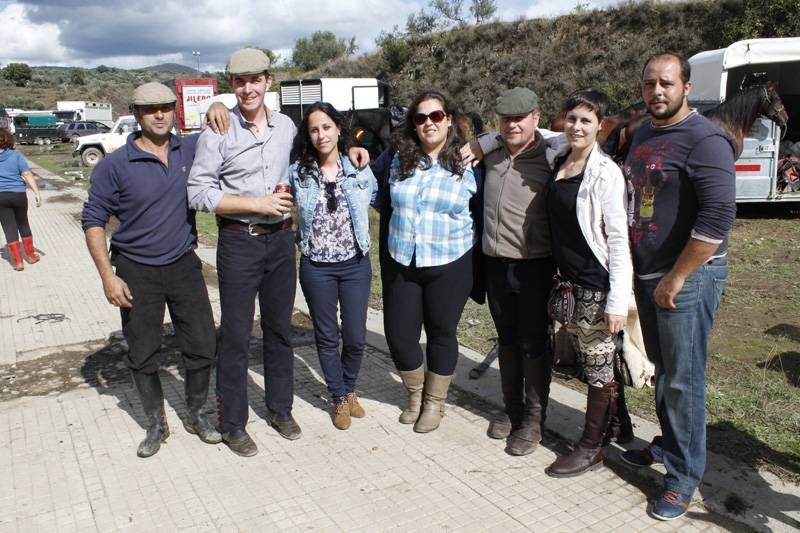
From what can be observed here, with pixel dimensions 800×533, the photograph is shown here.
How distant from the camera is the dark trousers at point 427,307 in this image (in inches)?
147

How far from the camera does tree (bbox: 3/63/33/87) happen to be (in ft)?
253

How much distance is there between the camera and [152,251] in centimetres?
360

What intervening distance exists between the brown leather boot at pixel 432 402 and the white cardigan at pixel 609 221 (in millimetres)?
1228

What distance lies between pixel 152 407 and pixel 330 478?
1.12 m

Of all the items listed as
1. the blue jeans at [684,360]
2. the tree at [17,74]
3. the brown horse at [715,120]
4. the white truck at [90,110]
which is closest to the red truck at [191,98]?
the white truck at [90,110]

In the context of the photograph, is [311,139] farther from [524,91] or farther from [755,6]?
[755,6]

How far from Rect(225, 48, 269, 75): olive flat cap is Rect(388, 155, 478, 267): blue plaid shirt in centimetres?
93

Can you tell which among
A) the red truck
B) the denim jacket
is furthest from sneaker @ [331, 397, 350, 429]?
the red truck

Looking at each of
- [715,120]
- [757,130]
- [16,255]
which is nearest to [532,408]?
[715,120]

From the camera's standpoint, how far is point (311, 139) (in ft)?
12.0

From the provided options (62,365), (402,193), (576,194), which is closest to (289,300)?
(402,193)

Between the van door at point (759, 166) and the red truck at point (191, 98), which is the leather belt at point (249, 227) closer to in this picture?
the van door at point (759, 166)

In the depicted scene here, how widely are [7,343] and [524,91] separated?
4.81 m

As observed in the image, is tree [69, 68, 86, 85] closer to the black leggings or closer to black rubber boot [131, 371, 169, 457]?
the black leggings
